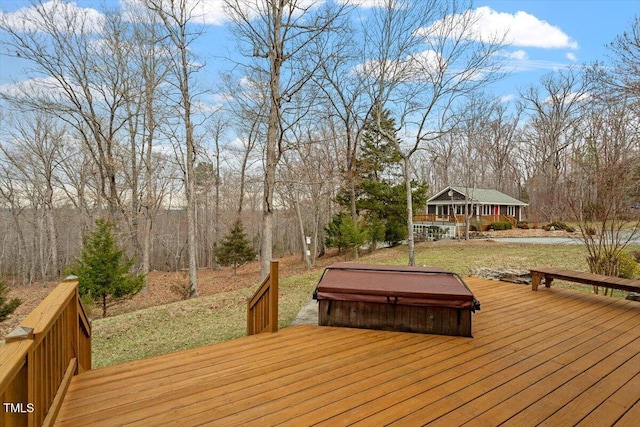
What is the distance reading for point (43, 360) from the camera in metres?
1.79

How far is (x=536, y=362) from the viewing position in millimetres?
2824

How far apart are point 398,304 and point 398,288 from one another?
19 centimetres

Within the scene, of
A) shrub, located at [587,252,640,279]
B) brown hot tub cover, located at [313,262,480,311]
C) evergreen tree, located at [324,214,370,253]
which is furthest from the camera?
evergreen tree, located at [324,214,370,253]

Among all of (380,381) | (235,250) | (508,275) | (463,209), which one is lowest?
(235,250)

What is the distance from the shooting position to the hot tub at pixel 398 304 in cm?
344

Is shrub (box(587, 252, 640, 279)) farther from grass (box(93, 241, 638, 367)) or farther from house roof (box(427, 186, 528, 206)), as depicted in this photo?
house roof (box(427, 186, 528, 206))

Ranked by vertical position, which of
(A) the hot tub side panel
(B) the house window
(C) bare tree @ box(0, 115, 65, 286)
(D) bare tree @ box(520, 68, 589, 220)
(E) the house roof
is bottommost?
(A) the hot tub side panel

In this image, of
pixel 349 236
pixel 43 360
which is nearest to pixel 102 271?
pixel 43 360

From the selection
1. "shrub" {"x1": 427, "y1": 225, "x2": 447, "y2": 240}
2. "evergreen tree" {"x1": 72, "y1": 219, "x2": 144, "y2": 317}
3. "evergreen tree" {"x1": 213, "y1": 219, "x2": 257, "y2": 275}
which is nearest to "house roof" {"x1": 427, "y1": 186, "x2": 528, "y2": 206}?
"shrub" {"x1": 427, "y1": 225, "x2": 447, "y2": 240}

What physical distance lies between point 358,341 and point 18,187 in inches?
900

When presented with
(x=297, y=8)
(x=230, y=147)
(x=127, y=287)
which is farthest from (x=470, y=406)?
(x=230, y=147)

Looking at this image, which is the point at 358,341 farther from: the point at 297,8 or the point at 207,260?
the point at 207,260

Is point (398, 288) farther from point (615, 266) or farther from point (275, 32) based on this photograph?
point (275, 32)

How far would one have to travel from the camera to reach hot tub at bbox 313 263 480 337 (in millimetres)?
3443
